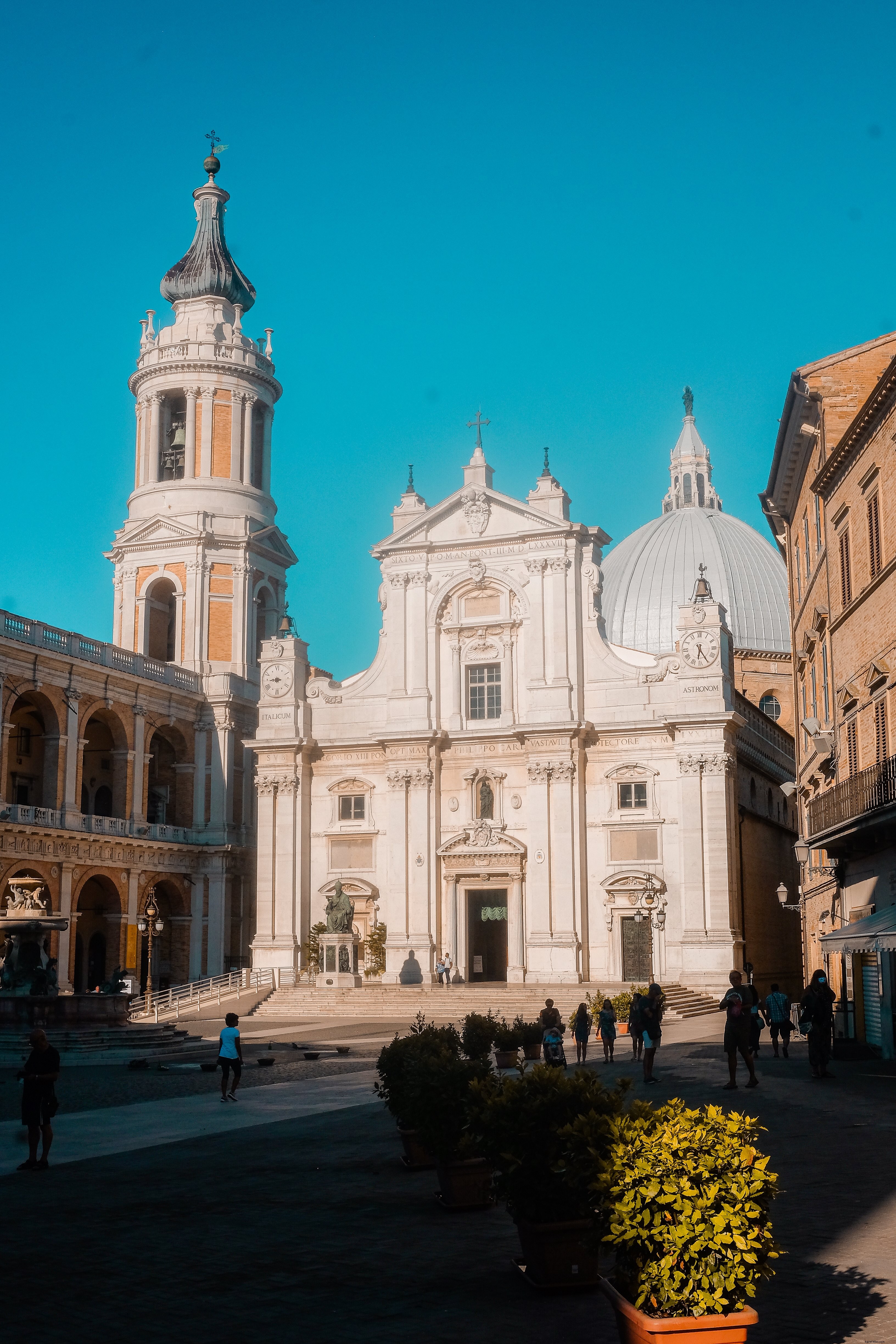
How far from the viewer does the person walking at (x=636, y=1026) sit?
82.4 ft

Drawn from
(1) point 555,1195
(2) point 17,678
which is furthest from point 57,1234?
(2) point 17,678

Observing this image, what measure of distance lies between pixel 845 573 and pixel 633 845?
21.0 m

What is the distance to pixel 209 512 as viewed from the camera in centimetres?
6103

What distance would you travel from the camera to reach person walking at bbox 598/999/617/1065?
27.1 m

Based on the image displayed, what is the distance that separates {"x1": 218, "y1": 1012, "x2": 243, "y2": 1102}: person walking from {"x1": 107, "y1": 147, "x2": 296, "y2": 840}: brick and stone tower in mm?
36456

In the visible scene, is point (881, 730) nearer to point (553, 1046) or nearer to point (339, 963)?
point (553, 1046)

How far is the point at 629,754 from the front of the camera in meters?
50.8

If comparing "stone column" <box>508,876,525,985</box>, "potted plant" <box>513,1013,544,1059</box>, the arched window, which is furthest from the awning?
the arched window

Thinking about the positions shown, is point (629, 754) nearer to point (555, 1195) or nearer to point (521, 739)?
point (521, 739)

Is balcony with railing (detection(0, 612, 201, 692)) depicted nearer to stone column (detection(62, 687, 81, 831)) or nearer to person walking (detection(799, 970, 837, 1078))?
stone column (detection(62, 687, 81, 831))

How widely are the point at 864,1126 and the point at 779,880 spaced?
48.2 metres

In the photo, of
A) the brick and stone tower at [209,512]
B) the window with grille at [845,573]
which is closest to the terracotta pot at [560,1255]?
the window with grille at [845,573]

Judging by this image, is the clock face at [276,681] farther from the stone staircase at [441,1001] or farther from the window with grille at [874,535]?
the window with grille at [874,535]

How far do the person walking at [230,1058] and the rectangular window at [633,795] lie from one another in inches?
1174
